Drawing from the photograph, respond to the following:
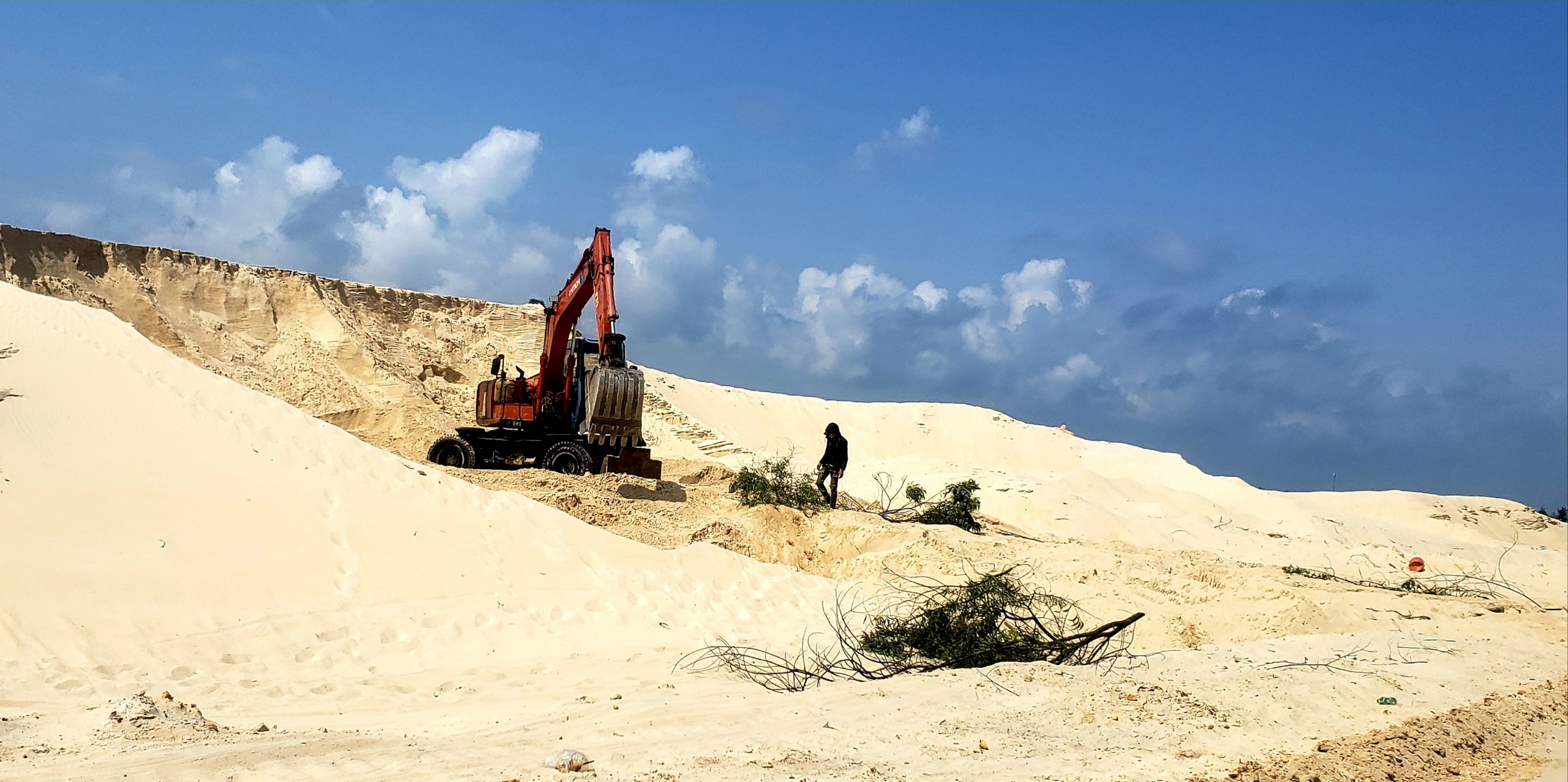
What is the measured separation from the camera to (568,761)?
4.32 meters

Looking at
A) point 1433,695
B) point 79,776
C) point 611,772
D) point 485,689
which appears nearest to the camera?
point 79,776

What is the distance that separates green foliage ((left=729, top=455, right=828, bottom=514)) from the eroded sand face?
1.39 ft

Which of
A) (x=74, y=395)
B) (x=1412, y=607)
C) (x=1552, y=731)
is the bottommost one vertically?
(x=1552, y=731)

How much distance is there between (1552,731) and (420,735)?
725 cm

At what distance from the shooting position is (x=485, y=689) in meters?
6.49

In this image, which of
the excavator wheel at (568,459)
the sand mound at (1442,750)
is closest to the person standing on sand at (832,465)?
the excavator wheel at (568,459)

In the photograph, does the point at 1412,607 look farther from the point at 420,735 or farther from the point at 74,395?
the point at 74,395

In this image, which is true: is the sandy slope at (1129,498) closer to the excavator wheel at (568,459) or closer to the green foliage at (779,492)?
the green foliage at (779,492)

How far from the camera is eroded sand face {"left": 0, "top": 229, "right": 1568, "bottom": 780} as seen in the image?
15.9 ft

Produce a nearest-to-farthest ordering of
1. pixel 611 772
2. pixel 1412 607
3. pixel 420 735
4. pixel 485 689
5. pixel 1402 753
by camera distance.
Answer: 1. pixel 611 772
2. pixel 420 735
3. pixel 1402 753
4. pixel 485 689
5. pixel 1412 607

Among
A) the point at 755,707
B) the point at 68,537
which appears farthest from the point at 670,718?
the point at 68,537

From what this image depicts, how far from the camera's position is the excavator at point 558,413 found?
15.7 m

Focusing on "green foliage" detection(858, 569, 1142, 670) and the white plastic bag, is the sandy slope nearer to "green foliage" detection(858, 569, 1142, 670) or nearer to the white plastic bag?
"green foliage" detection(858, 569, 1142, 670)

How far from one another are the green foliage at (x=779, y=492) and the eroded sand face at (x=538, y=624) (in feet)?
1.39
